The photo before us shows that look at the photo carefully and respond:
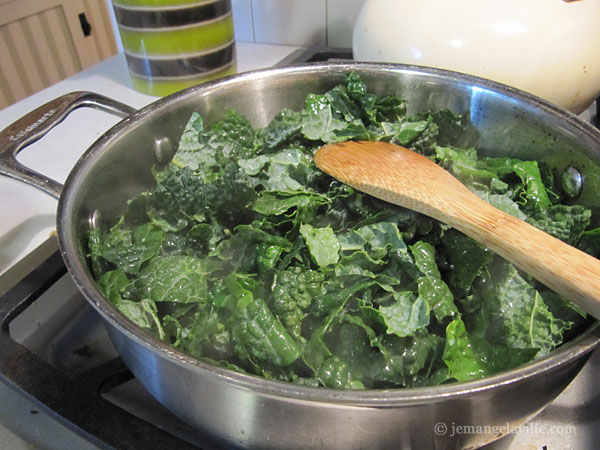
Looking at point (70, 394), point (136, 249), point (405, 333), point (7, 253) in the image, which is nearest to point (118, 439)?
point (70, 394)

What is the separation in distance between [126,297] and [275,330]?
287mm

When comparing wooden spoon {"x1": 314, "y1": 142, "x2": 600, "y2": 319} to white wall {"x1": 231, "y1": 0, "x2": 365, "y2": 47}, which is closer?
wooden spoon {"x1": 314, "y1": 142, "x2": 600, "y2": 319}

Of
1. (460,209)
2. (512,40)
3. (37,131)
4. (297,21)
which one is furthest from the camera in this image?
(297,21)

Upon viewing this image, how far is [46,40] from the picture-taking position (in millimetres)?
2994

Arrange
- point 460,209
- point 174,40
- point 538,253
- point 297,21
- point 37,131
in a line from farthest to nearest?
1. point 297,21
2. point 174,40
3. point 37,131
4. point 460,209
5. point 538,253

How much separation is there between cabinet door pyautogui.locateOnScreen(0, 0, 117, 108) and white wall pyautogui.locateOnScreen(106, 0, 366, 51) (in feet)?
5.22

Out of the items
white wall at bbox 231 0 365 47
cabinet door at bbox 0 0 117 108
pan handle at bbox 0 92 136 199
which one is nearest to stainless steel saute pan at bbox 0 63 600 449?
pan handle at bbox 0 92 136 199

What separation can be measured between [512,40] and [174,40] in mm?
940

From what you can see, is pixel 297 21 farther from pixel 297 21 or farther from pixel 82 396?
pixel 82 396

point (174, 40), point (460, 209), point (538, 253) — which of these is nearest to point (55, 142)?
point (174, 40)

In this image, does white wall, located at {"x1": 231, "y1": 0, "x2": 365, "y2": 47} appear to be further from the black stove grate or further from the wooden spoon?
the black stove grate

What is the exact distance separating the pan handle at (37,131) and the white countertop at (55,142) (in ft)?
0.98

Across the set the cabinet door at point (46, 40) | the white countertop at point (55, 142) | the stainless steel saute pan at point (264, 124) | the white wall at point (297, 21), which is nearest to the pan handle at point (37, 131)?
the stainless steel saute pan at point (264, 124)

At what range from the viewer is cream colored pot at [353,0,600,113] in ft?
3.75
